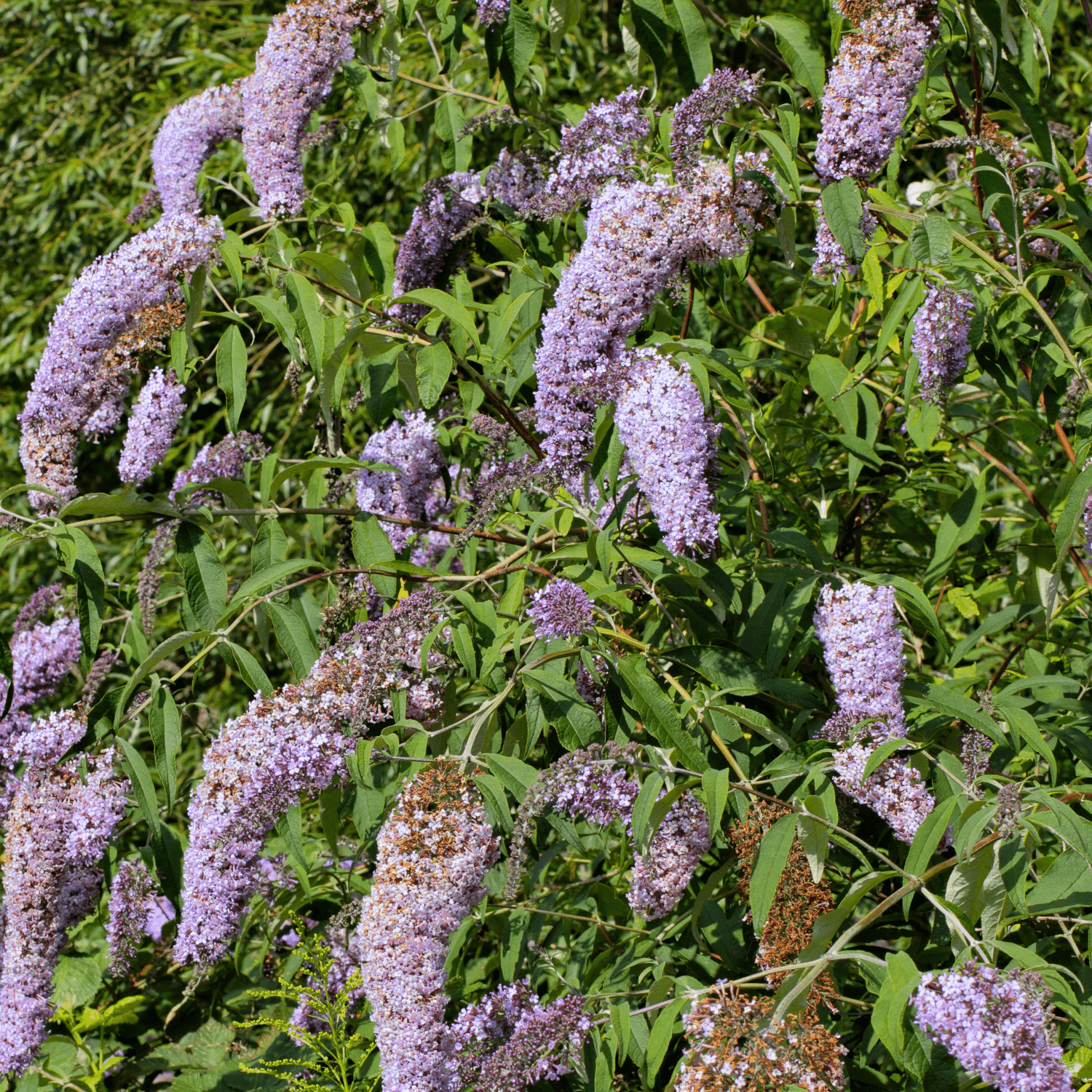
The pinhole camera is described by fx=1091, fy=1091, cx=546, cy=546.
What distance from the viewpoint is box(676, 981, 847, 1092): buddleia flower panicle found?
59.7 inches

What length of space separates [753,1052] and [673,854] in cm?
46

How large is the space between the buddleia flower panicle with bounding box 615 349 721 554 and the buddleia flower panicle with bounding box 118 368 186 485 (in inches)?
41.7

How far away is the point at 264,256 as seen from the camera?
230 centimetres

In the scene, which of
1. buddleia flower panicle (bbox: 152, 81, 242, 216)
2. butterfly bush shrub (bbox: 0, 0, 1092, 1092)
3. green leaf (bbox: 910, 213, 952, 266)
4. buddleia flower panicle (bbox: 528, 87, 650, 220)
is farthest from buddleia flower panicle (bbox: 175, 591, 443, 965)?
buddleia flower panicle (bbox: 152, 81, 242, 216)

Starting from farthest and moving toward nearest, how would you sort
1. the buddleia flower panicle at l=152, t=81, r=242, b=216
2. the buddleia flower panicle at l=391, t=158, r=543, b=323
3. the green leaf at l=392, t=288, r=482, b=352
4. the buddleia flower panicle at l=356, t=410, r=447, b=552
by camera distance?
the buddleia flower panicle at l=152, t=81, r=242, b=216
the buddleia flower panicle at l=391, t=158, r=543, b=323
the buddleia flower panicle at l=356, t=410, r=447, b=552
the green leaf at l=392, t=288, r=482, b=352

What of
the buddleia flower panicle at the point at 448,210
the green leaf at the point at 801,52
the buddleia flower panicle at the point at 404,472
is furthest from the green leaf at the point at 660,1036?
the buddleia flower panicle at the point at 448,210

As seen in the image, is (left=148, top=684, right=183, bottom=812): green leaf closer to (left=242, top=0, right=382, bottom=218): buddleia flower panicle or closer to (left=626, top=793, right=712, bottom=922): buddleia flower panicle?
(left=626, top=793, right=712, bottom=922): buddleia flower panicle

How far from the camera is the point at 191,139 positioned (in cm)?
287

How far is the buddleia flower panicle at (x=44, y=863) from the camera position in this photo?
6.98 feet

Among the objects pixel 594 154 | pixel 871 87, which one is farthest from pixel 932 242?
pixel 594 154

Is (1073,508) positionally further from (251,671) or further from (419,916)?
(251,671)

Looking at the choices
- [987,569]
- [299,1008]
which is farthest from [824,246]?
[299,1008]

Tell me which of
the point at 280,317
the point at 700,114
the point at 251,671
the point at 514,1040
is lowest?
the point at 514,1040

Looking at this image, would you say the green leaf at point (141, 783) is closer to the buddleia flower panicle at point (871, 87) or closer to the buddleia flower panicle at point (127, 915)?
the buddleia flower panicle at point (127, 915)
